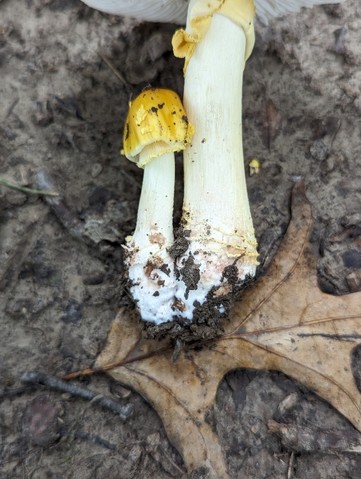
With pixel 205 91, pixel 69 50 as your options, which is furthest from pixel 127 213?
pixel 69 50

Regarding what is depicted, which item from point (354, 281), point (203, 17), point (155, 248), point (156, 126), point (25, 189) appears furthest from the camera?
point (25, 189)

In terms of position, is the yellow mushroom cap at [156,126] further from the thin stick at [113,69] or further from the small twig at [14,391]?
the small twig at [14,391]

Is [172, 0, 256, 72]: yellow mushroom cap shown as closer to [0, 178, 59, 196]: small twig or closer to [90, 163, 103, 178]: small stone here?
[90, 163, 103, 178]: small stone

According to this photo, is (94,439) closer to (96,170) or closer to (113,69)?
(96,170)

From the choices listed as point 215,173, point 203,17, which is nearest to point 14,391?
point 215,173

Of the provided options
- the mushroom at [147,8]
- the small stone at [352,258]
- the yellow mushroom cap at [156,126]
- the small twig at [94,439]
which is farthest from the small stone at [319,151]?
the small twig at [94,439]

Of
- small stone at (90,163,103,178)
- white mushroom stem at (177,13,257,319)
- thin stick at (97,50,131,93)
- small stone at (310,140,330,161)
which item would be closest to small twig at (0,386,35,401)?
white mushroom stem at (177,13,257,319)
